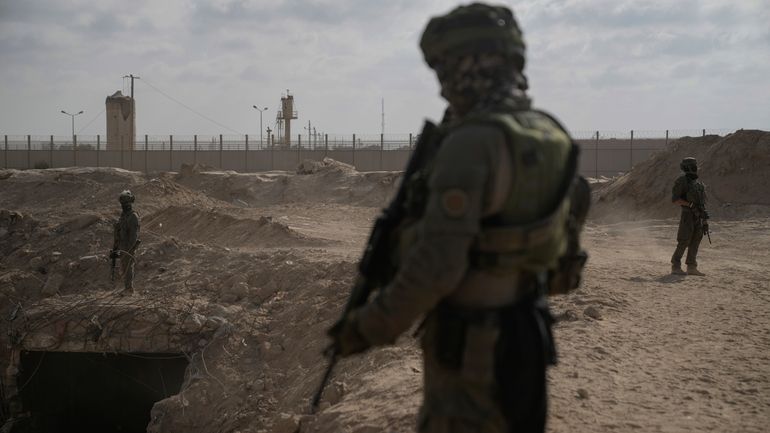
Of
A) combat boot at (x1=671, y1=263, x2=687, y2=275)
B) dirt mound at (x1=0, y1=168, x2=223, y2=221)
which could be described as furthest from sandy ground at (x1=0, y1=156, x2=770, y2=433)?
dirt mound at (x1=0, y1=168, x2=223, y2=221)

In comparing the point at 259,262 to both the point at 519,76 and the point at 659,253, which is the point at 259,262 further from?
the point at 519,76

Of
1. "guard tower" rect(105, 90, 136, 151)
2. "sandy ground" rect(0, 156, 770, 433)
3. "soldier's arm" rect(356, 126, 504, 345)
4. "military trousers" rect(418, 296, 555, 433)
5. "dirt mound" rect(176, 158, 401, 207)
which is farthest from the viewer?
"guard tower" rect(105, 90, 136, 151)

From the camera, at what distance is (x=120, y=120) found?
44.0 meters

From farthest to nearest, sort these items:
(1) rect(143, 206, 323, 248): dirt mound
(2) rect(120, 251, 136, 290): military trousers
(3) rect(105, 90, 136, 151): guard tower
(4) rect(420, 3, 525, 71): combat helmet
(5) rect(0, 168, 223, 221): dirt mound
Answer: (3) rect(105, 90, 136, 151): guard tower < (5) rect(0, 168, 223, 221): dirt mound < (1) rect(143, 206, 323, 248): dirt mound < (2) rect(120, 251, 136, 290): military trousers < (4) rect(420, 3, 525, 71): combat helmet

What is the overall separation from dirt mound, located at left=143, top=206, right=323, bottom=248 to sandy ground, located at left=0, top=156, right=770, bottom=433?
0.05 meters

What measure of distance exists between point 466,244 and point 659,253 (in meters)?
11.9

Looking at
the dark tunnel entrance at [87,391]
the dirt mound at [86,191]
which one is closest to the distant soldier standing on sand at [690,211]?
the dark tunnel entrance at [87,391]

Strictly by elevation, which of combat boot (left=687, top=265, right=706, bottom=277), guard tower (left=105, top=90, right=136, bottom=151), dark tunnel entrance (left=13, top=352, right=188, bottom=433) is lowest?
dark tunnel entrance (left=13, top=352, right=188, bottom=433)

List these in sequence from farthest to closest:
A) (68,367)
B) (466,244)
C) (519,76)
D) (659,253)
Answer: (659,253) < (68,367) < (519,76) < (466,244)

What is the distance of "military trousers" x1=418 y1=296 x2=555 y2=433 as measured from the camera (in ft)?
7.32

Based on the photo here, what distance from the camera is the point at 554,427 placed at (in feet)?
13.8

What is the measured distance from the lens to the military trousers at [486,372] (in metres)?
2.23

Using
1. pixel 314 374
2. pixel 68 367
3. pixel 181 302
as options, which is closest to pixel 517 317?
pixel 314 374

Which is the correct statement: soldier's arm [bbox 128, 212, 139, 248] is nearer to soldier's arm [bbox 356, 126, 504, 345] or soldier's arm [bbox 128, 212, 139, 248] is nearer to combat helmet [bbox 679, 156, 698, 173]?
combat helmet [bbox 679, 156, 698, 173]
